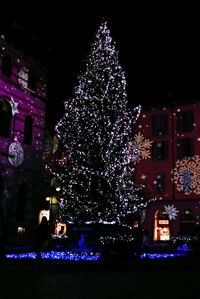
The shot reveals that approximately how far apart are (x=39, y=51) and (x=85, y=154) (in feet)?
29.8

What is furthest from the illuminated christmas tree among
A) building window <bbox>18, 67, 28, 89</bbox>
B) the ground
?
the ground

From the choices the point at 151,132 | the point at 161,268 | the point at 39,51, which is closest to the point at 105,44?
the point at 39,51

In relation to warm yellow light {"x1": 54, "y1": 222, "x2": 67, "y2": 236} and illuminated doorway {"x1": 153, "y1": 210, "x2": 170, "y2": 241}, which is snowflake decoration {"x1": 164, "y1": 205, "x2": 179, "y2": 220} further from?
warm yellow light {"x1": 54, "y1": 222, "x2": 67, "y2": 236}

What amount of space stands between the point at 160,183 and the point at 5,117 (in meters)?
21.6

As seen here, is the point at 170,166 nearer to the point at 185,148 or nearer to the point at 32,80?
the point at 185,148

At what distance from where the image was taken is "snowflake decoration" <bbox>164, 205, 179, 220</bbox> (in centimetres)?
4222

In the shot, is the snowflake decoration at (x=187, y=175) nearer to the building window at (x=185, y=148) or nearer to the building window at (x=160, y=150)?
the building window at (x=185, y=148)

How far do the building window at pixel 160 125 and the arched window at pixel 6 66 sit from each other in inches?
857

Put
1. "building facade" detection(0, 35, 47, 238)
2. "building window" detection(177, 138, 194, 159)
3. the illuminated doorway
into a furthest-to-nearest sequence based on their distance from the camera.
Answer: "building window" detection(177, 138, 194, 159), the illuminated doorway, "building facade" detection(0, 35, 47, 238)

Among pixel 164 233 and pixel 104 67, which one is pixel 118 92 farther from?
pixel 164 233

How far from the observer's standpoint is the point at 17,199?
26.5 meters

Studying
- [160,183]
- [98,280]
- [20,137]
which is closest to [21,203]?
[20,137]

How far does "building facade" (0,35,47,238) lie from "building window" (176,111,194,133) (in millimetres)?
18493

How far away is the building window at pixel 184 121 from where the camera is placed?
43625 millimetres
